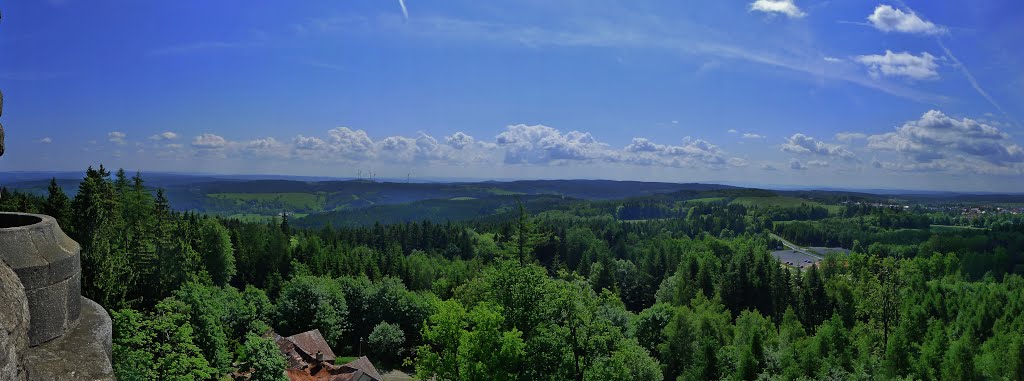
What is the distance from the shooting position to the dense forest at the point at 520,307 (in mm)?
23375

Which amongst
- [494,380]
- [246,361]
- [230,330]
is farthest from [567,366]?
[230,330]

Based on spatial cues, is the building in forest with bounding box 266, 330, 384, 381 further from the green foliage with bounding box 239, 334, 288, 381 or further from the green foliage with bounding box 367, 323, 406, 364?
the green foliage with bounding box 239, 334, 288, 381

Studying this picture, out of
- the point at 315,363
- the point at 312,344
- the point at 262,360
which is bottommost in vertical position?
the point at 315,363

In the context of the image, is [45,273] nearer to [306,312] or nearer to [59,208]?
[59,208]

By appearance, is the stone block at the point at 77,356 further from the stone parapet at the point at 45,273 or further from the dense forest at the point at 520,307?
the dense forest at the point at 520,307

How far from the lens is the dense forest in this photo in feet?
76.7

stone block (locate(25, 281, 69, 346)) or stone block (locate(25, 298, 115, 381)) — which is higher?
stone block (locate(25, 281, 69, 346))

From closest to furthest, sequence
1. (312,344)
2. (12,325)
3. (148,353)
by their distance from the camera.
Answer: (12,325) → (148,353) → (312,344)

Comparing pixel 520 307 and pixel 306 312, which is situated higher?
pixel 520 307

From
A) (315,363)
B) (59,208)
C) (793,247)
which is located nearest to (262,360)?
(315,363)

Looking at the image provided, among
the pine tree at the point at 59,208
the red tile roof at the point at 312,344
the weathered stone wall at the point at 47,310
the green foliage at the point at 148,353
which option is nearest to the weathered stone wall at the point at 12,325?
the weathered stone wall at the point at 47,310

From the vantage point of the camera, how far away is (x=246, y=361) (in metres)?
27.9

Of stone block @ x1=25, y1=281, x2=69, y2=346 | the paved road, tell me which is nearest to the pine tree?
stone block @ x1=25, y1=281, x2=69, y2=346

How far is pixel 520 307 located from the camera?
77.3ft
